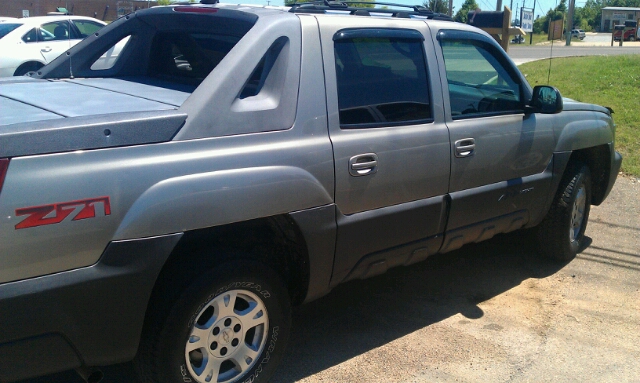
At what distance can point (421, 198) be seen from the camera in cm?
394

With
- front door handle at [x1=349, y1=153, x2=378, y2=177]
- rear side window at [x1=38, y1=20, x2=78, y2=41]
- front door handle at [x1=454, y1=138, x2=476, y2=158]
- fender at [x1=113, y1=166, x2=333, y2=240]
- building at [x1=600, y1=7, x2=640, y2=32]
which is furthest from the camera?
building at [x1=600, y1=7, x2=640, y2=32]

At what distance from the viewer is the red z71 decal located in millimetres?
2432

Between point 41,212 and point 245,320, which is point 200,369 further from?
point 41,212

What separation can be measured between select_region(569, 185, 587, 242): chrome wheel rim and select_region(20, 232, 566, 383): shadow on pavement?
329 mm

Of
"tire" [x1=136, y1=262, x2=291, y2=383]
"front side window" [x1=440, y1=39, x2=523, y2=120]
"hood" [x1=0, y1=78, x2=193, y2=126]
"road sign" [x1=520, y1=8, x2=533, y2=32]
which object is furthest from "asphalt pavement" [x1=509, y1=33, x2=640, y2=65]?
"tire" [x1=136, y1=262, x2=291, y2=383]

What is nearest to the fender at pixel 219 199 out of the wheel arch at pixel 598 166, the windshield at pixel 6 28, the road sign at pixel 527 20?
the wheel arch at pixel 598 166

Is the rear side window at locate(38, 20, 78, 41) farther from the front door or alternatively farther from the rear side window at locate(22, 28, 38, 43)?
the front door

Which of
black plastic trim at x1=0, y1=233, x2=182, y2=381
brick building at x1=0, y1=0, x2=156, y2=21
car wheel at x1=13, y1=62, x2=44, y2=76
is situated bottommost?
black plastic trim at x1=0, y1=233, x2=182, y2=381

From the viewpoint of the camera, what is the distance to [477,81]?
4875 millimetres

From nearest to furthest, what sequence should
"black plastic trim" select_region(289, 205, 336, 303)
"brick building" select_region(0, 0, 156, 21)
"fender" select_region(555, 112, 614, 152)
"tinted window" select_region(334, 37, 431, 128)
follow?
"black plastic trim" select_region(289, 205, 336, 303)
"tinted window" select_region(334, 37, 431, 128)
"fender" select_region(555, 112, 614, 152)
"brick building" select_region(0, 0, 156, 21)

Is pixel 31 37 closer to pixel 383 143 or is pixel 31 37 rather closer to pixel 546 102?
pixel 546 102

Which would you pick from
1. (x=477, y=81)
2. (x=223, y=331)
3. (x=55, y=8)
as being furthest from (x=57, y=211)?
(x=55, y=8)

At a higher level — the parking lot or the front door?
the front door

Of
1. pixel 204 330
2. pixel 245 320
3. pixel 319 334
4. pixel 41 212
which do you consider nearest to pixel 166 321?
pixel 204 330
